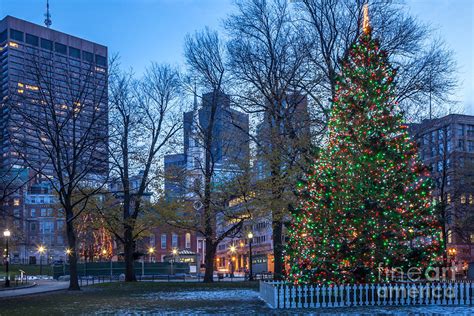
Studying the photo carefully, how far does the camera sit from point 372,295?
75.1 ft

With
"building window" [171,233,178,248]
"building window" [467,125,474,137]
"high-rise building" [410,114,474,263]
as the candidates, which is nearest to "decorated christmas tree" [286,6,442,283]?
"high-rise building" [410,114,474,263]

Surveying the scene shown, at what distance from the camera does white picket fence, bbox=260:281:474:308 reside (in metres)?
22.8

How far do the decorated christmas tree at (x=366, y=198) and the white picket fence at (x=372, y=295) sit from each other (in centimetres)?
88

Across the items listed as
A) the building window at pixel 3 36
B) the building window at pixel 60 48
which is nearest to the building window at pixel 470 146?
the building window at pixel 60 48

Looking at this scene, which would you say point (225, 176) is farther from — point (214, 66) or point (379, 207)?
point (379, 207)

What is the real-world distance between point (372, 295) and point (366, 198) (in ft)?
11.8

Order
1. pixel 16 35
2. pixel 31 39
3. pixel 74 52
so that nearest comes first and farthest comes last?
pixel 74 52
pixel 31 39
pixel 16 35

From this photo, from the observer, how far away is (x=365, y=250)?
2323 cm

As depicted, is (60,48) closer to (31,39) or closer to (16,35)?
(31,39)

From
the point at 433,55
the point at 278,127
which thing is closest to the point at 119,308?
the point at 278,127

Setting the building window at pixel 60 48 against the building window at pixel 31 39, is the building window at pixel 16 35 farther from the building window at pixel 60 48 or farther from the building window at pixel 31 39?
the building window at pixel 60 48

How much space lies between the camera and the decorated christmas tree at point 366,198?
76.2ft

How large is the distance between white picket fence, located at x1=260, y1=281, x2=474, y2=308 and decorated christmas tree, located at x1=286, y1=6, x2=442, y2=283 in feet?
2.87

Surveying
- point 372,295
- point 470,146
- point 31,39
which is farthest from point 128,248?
point 31,39
